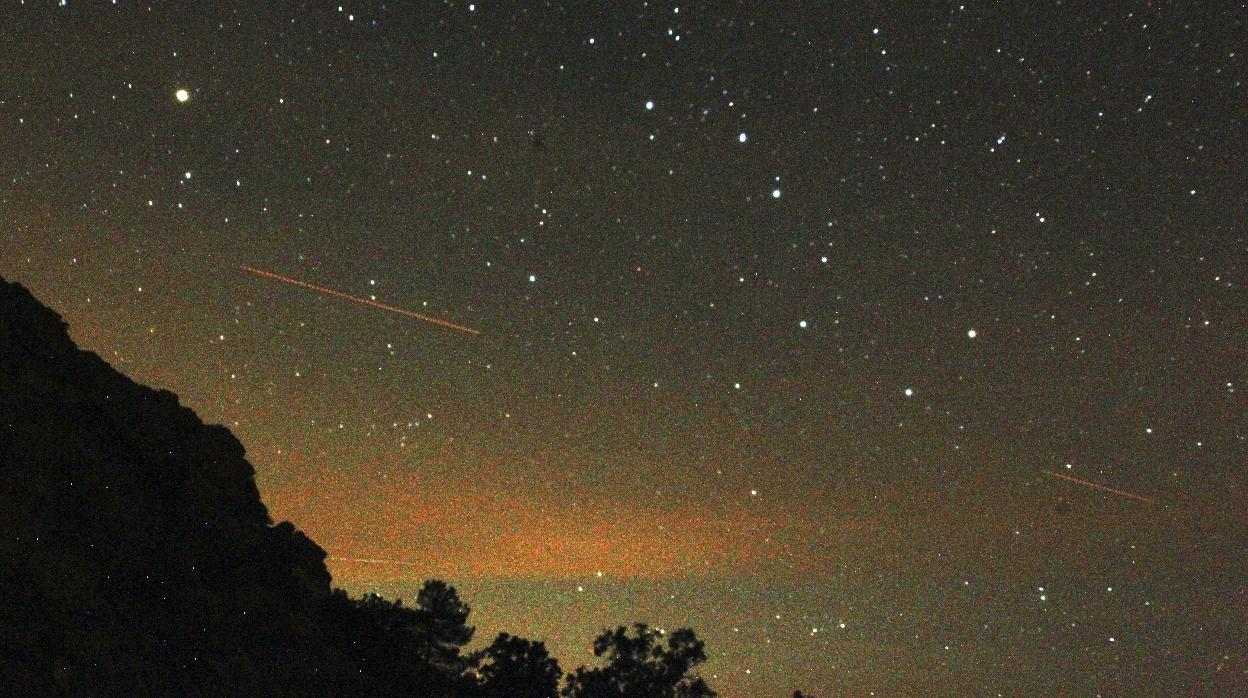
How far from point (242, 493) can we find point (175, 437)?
1.98 m

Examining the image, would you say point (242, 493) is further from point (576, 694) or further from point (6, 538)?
point (576, 694)

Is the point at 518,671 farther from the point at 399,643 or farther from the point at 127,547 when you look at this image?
the point at 127,547

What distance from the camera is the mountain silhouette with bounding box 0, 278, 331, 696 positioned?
17234 mm

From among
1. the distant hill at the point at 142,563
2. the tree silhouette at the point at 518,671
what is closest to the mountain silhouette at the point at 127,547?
the distant hill at the point at 142,563

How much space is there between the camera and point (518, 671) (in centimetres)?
3284

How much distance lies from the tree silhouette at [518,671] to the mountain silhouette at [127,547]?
25.3 feet

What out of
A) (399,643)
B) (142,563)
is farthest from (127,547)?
(399,643)

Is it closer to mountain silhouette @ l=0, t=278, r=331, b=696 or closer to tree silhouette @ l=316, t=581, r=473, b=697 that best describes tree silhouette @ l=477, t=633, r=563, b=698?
tree silhouette @ l=316, t=581, r=473, b=697

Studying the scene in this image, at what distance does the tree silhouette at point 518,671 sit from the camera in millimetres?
32375

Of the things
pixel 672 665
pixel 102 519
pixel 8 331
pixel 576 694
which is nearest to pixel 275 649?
pixel 102 519

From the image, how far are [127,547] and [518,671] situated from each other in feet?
48.0

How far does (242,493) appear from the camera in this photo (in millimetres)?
26328

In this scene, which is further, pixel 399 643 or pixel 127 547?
pixel 399 643

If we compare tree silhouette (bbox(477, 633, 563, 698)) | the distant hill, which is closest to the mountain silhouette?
the distant hill
